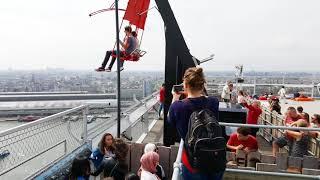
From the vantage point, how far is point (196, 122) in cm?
290

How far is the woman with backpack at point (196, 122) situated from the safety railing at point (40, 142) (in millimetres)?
2145

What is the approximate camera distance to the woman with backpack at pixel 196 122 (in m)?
2.91

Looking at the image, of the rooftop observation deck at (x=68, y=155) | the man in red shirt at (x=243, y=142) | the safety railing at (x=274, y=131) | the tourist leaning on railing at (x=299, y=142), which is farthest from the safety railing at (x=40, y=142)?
the safety railing at (x=274, y=131)

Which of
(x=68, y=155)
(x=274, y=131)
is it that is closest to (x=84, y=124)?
(x=68, y=155)

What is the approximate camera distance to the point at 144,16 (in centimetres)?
695

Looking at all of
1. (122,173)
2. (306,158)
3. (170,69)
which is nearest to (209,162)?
(122,173)

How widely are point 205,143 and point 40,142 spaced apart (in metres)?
2.94

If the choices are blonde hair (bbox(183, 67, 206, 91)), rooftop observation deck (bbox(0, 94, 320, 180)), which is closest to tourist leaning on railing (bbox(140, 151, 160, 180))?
rooftop observation deck (bbox(0, 94, 320, 180))

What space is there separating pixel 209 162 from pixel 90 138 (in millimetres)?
3978

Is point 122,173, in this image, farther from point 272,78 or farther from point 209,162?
point 272,78

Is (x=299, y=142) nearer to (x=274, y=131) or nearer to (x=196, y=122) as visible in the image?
(x=274, y=131)

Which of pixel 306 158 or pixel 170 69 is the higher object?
pixel 170 69

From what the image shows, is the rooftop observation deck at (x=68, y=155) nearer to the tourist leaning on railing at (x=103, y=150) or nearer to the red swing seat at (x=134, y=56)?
the tourist leaning on railing at (x=103, y=150)

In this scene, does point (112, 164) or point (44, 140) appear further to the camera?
point (44, 140)
